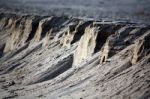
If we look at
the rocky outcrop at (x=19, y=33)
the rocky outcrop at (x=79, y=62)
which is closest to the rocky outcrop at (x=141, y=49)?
the rocky outcrop at (x=79, y=62)

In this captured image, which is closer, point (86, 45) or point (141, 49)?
point (141, 49)

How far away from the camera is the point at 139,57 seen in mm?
31000

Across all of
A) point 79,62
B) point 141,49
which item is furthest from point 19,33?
point 141,49

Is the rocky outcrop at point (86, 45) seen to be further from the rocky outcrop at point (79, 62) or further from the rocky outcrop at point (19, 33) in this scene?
the rocky outcrop at point (19, 33)

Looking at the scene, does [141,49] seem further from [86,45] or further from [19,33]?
[19,33]

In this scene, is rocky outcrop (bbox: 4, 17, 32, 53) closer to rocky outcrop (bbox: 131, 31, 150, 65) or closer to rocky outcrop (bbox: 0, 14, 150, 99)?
rocky outcrop (bbox: 0, 14, 150, 99)

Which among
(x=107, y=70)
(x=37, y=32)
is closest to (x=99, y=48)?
(x=107, y=70)

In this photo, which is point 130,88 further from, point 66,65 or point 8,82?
point 8,82

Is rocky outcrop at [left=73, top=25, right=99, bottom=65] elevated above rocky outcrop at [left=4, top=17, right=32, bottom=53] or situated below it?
below

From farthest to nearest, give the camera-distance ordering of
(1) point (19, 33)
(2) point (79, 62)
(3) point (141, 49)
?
(1) point (19, 33)
(2) point (79, 62)
(3) point (141, 49)

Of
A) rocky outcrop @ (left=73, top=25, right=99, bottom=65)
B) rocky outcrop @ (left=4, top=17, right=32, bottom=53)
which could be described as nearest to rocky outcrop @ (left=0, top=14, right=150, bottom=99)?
rocky outcrop @ (left=73, top=25, right=99, bottom=65)

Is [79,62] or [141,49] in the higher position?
[79,62]

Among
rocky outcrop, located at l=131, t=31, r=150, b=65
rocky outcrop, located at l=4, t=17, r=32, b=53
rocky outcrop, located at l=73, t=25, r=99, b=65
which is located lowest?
rocky outcrop, located at l=131, t=31, r=150, b=65

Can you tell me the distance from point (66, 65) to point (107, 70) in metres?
9.22
